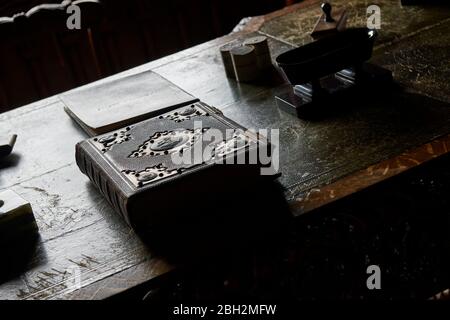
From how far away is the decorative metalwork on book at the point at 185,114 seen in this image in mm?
1871

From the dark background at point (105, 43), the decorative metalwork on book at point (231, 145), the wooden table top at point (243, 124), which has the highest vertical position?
the decorative metalwork on book at point (231, 145)

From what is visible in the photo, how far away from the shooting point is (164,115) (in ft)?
6.31

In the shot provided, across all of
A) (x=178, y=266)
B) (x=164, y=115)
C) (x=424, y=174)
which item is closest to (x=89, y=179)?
(x=164, y=115)

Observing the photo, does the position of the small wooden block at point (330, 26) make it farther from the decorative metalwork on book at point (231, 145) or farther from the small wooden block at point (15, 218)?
the small wooden block at point (15, 218)

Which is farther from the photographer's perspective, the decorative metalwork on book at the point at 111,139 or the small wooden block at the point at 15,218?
the decorative metalwork on book at the point at 111,139

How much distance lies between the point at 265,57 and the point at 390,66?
1.45 ft

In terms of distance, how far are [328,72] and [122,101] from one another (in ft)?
2.33

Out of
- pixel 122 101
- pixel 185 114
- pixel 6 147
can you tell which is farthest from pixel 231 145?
pixel 6 147

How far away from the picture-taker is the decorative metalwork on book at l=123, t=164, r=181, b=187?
1.54 m

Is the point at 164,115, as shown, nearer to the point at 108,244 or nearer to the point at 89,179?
the point at 89,179

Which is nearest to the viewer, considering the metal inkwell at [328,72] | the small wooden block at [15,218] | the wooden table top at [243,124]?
the wooden table top at [243,124]

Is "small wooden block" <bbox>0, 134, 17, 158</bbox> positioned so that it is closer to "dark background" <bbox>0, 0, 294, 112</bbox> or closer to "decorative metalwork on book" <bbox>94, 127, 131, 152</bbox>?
"decorative metalwork on book" <bbox>94, 127, 131, 152</bbox>

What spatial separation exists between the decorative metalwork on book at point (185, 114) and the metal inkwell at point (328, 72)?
264mm

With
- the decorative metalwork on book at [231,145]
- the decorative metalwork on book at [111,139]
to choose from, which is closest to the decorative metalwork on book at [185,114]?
the decorative metalwork on book at [111,139]
